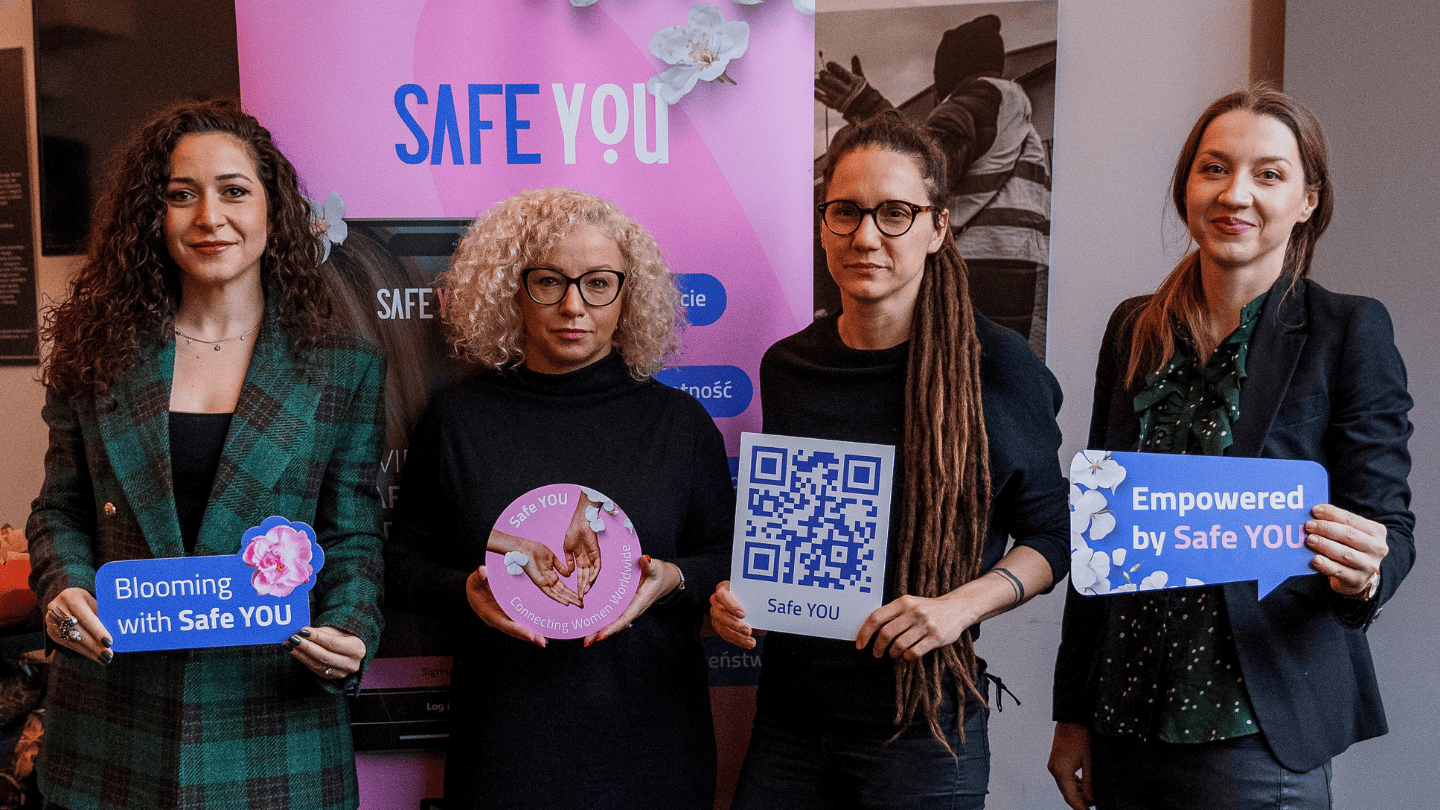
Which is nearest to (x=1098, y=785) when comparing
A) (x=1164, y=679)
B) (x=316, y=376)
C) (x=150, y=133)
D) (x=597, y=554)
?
(x=1164, y=679)

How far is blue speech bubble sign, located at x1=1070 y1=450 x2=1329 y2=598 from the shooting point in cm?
155

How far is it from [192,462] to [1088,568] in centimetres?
171

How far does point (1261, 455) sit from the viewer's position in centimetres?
160

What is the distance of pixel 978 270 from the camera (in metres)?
2.42

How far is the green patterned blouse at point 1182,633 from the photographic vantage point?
159 centimetres

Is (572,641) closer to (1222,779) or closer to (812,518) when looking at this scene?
(812,518)

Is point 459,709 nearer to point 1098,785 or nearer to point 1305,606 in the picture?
point 1098,785

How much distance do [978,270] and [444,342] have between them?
144 centimetres

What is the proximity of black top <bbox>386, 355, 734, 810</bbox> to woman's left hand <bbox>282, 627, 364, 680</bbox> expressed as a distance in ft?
0.52

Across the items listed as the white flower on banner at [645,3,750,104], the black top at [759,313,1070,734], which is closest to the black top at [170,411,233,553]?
the black top at [759,313,1070,734]

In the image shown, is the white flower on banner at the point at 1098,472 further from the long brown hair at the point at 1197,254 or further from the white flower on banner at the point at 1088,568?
the long brown hair at the point at 1197,254

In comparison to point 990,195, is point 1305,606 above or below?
below

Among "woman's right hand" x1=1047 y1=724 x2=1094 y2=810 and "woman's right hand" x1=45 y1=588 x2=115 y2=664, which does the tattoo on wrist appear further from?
"woman's right hand" x1=45 y1=588 x2=115 y2=664

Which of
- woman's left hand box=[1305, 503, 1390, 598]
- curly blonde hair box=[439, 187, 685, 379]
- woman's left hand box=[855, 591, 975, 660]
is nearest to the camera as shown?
woman's left hand box=[1305, 503, 1390, 598]
